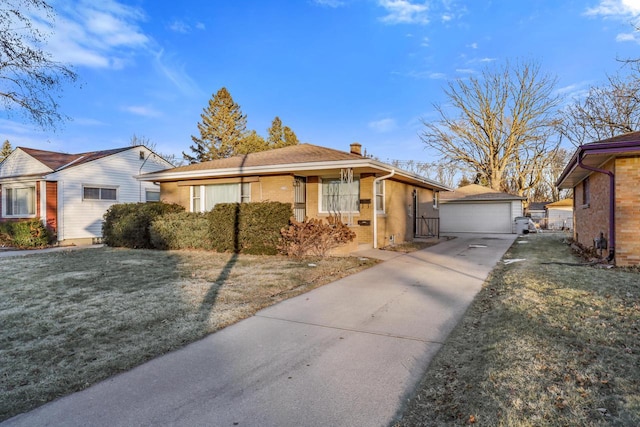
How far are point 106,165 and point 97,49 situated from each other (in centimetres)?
568

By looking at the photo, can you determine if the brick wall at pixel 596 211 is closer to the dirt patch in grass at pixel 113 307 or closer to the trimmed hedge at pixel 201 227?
the dirt patch in grass at pixel 113 307

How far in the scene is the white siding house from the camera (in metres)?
15.5

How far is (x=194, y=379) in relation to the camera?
300cm

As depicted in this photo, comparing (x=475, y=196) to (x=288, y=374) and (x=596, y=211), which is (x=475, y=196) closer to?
(x=596, y=211)

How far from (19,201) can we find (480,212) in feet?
81.1

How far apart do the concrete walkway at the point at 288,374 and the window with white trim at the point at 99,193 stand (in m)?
15.3

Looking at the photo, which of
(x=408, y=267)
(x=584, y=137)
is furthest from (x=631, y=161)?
(x=584, y=137)

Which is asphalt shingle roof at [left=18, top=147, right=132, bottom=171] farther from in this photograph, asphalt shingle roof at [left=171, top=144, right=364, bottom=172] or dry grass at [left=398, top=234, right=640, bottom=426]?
dry grass at [left=398, top=234, right=640, bottom=426]

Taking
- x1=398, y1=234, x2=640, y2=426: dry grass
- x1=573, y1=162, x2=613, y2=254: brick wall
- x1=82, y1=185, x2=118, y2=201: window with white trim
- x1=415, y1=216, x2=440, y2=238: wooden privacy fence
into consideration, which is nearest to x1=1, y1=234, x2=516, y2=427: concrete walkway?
x1=398, y1=234, x2=640, y2=426: dry grass

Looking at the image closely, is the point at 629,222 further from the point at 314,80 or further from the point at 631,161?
the point at 314,80

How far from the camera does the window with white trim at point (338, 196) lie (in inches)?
493

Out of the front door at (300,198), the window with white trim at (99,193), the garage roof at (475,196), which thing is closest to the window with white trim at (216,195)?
the front door at (300,198)

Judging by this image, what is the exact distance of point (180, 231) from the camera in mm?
11789

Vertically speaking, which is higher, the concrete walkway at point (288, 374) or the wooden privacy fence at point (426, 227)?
the wooden privacy fence at point (426, 227)
